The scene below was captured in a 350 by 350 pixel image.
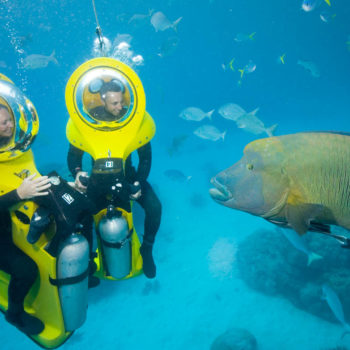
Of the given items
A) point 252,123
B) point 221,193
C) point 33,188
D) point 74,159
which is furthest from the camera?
point 252,123

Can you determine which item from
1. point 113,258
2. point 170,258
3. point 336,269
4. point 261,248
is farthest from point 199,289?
point 113,258

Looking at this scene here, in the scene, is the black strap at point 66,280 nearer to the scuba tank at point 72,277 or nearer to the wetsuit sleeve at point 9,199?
the scuba tank at point 72,277

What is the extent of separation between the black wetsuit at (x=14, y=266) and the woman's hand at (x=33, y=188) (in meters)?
0.29

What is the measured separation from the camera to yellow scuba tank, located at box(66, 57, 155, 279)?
2305 millimetres

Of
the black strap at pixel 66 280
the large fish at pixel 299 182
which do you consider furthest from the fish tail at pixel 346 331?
the black strap at pixel 66 280

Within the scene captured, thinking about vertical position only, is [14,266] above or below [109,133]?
below

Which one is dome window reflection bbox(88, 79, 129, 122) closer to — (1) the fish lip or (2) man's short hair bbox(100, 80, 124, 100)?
(2) man's short hair bbox(100, 80, 124, 100)

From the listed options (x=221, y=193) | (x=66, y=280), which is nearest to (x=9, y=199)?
(x=66, y=280)

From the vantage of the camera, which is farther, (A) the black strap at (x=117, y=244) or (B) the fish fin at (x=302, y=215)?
(A) the black strap at (x=117, y=244)

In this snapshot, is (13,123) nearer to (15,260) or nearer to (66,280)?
(15,260)

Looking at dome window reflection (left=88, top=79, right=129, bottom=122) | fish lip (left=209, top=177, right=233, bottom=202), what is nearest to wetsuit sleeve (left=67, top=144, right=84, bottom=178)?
dome window reflection (left=88, top=79, right=129, bottom=122)

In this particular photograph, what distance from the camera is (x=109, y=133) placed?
244cm

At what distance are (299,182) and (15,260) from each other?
2481mm

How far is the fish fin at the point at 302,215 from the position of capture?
1.51 m
